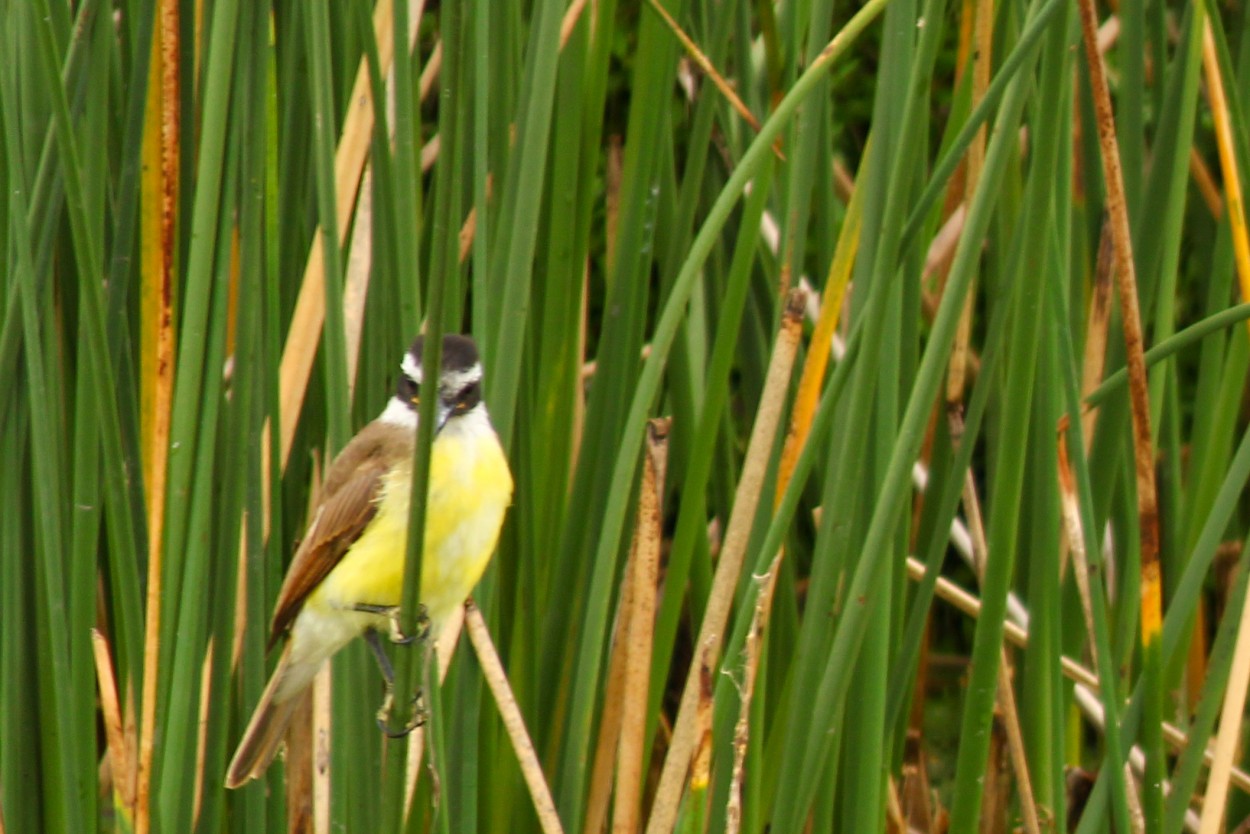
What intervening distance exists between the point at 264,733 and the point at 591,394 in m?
0.49

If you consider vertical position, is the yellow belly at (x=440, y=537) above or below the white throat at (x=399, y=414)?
below

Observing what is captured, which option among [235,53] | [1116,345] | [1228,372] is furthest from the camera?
[1116,345]

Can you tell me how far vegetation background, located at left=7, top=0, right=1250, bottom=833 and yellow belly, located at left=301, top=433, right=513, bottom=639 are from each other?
0.06 metres

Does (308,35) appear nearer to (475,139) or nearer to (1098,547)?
(475,139)

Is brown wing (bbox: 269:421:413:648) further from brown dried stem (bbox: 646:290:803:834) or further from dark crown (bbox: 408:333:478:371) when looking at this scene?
brown dried stem (bbox: 646:290:803:834)

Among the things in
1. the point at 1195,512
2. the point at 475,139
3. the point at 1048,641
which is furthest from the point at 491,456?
the point at 1195,512

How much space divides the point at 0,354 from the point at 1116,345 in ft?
4.28

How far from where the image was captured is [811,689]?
1.55m

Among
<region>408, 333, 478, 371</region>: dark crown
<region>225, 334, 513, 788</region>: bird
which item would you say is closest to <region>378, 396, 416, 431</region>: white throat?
<region>225, 334, 513, 788</region>: bird

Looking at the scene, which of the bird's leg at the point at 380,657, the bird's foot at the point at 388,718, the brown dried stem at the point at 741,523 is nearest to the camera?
the bird's foot at the point at 388,718

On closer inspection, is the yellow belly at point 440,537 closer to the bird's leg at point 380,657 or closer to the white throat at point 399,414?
the bird's leg at point 380,657

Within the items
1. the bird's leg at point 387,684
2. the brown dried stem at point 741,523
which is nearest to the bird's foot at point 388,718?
the bird's leg at point 387,684

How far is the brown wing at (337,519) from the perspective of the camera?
177 cm

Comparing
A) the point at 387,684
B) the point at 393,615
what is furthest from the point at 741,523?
the point at 387,684
